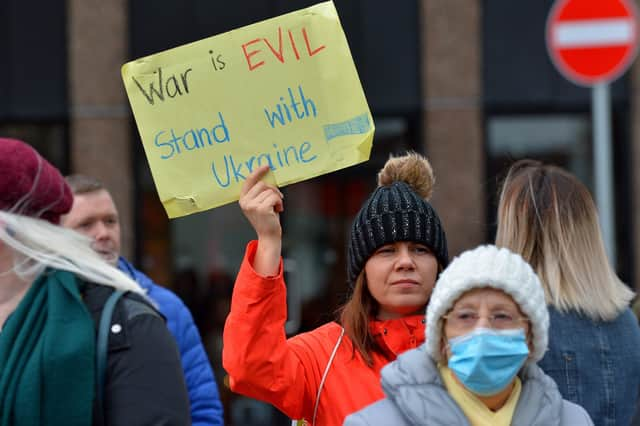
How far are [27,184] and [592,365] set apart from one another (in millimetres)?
1754

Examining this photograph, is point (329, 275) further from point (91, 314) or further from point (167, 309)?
point (91, 314)

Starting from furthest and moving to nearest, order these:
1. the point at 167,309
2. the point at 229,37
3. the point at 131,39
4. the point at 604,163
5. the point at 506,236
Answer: the point at 131,39 → the point at 604,163 → the point at 167,309 → the point at 506,236 → the point at 229,37

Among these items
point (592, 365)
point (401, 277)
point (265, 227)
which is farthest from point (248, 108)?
point (592, 365)

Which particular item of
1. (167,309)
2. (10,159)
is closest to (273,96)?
(10,159)

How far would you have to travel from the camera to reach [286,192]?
8.98 metres

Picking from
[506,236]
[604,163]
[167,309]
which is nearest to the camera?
[506,236]

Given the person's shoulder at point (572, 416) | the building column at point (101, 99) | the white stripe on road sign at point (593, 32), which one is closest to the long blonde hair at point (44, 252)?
the person's shoulder at point (572, 416)

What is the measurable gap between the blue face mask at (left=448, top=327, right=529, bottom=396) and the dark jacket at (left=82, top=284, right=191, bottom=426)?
0.70 meters

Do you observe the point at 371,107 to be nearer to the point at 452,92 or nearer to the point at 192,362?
the point at 452,92

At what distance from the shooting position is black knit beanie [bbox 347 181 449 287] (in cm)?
329

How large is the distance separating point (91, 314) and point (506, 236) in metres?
1.49

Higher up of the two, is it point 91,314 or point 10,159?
point 10,159

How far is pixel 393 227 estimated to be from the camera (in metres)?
3.30

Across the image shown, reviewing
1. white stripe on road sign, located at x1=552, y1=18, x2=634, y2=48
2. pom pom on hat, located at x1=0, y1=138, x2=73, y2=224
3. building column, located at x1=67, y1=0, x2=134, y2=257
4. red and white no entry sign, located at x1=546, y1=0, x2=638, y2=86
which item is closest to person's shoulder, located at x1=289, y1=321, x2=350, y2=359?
pom pom on hat, located at x1=0, y1=138, x2=73, y2=224
